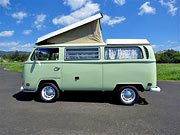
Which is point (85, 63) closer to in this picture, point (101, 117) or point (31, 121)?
point (101, 117)

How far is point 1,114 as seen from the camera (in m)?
2.93

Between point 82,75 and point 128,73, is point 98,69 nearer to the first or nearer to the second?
point 82,75

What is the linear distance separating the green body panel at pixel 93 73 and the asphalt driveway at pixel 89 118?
0.70 metres

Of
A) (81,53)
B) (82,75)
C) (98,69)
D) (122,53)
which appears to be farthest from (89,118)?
(122,53)

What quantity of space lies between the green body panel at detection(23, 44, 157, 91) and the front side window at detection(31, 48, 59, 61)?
21cm

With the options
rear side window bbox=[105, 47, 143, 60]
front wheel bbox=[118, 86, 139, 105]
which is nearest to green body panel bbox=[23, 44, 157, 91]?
rear side window bbox=[105, 47, 143, 60]

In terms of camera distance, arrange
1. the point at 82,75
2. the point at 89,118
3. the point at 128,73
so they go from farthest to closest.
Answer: the point at 82,75 < the point at 128,73 < the point at 89,118

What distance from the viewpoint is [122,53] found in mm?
3508

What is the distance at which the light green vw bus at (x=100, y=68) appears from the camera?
344 cm

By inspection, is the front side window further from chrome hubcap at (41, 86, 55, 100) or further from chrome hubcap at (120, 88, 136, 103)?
chrome hubcap at (120, 88, 136, 103)

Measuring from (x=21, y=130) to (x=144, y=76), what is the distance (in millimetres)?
3902

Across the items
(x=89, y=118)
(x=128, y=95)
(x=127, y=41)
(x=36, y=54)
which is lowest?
(x=89, y=118)

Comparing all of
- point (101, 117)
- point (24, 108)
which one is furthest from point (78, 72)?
point (24, 108)

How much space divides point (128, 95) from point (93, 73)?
155cm
